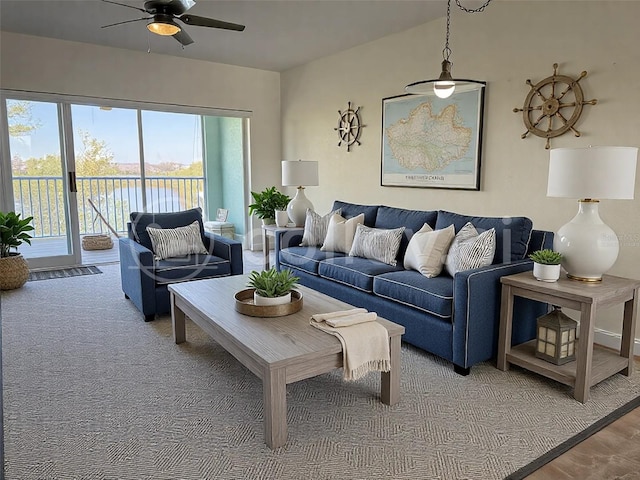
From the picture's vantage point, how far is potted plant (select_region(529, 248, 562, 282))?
2547 mm

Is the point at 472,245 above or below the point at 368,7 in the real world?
below

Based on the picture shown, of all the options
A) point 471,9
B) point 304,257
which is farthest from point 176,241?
point 471,9

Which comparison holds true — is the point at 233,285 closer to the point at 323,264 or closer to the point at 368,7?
the point at 323,264

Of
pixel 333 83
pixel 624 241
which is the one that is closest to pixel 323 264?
pixel 624 241

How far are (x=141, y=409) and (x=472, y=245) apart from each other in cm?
217

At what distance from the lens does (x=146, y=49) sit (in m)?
5.37

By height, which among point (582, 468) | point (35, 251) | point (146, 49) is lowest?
point (582, 468)

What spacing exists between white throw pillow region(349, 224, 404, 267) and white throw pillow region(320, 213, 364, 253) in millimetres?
115

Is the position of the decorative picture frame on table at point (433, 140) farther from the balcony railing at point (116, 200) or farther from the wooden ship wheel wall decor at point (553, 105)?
the balcony railing at point (116, 200)

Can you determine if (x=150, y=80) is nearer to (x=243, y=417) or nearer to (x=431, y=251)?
(x=431, y=251)

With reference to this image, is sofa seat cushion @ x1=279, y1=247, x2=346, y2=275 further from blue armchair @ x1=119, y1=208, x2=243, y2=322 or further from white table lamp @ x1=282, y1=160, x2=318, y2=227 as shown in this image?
white table lamp @ x1=282, y1=160, x2=318, y2=227

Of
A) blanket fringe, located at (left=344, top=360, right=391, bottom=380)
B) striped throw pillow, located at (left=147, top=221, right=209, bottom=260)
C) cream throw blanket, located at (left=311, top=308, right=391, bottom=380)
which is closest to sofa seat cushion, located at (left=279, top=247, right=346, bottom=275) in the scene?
striped throw pillow, located at (left=147, top=221, right=209, bottom=260)

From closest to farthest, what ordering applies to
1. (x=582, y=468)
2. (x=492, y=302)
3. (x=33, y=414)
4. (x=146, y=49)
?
(x=582, y=468) → (x=33, y=414) → (x=492, y=302) → (x=146, y=49)

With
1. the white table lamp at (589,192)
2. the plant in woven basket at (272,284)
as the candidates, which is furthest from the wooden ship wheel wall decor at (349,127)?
the plant in woven basket at (272,284)
